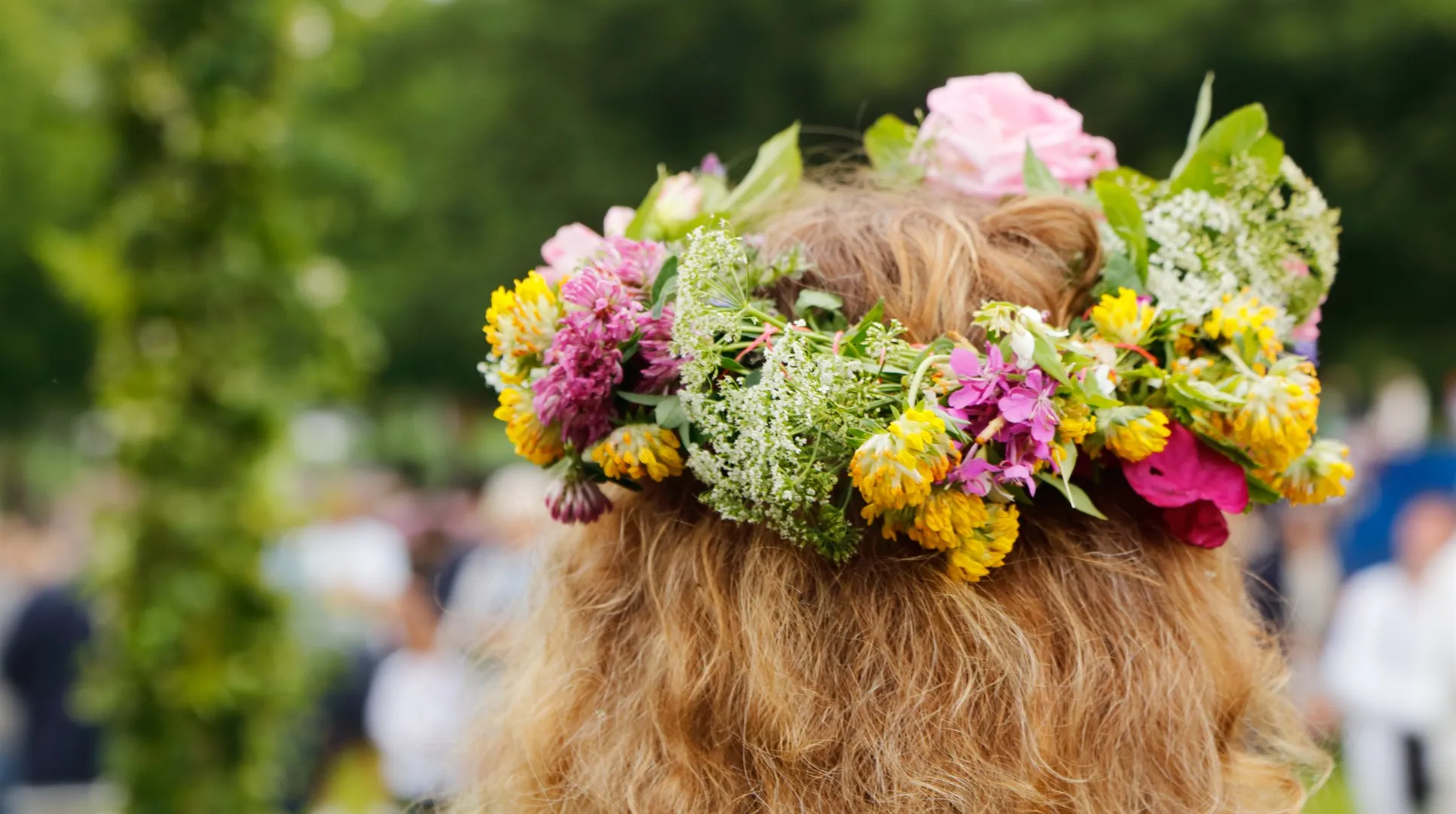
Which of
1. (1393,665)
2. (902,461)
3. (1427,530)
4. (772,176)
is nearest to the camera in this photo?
(902,461)

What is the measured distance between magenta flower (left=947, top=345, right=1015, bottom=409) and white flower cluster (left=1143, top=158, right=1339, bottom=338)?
0.26m

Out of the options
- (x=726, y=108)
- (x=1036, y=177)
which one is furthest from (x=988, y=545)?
(x=726, y=108)

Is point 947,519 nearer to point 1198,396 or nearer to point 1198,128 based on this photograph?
point 1198,396

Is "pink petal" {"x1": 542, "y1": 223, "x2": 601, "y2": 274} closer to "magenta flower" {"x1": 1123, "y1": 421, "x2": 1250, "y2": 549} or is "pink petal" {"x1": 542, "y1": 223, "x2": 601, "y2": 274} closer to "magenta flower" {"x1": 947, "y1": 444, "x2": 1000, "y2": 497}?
"magenta flower" {"x1": 947, "y1": 444, "x2": 1000, "y2": 497}

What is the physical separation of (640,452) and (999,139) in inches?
24.7

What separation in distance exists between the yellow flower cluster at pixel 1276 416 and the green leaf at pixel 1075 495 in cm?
16

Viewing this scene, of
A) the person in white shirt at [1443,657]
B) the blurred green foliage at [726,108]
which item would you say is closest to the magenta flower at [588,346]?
the person in white shirt at [1443,657]

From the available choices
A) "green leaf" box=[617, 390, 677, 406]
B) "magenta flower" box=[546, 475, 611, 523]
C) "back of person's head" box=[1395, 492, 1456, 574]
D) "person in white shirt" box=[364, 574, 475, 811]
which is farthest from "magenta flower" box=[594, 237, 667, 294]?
"back of person's head" box=[1395, 492, 1456, 574]

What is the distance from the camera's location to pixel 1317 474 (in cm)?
140

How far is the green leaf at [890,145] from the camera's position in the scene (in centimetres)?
172

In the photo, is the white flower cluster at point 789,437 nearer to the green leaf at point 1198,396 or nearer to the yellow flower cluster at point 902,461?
the yellow flower cluster at point 902,461

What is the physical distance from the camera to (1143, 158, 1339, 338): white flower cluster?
144 centimetres

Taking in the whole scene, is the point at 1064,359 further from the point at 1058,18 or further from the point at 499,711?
the point at 1058,18

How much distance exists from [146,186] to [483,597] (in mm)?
1840
